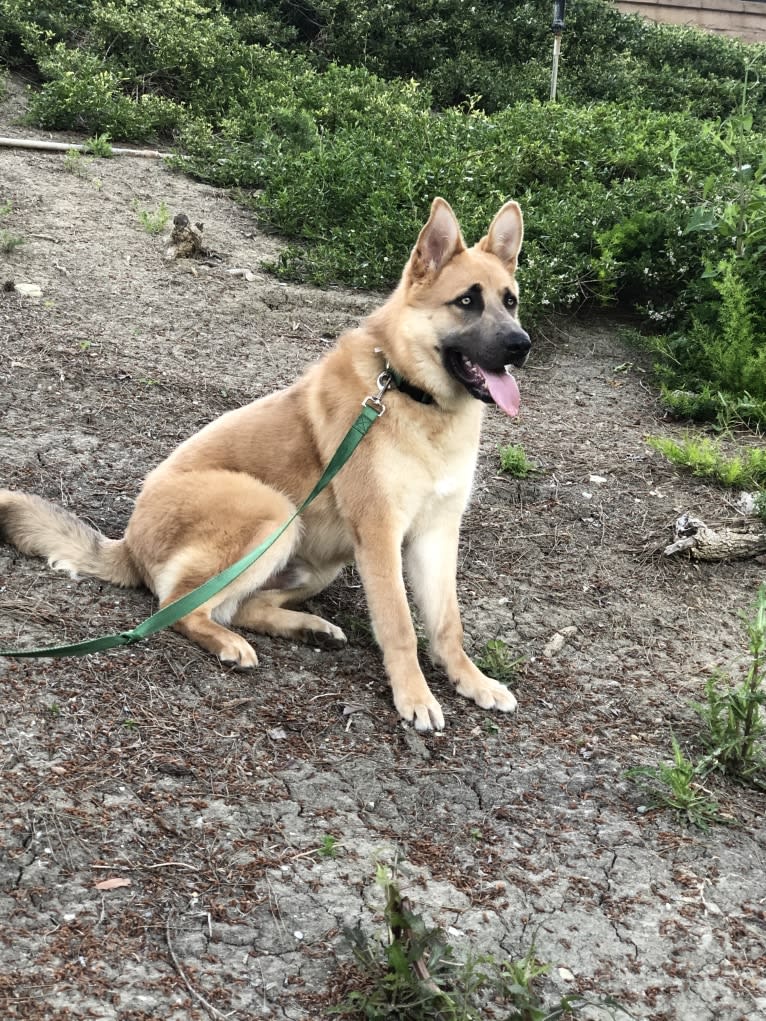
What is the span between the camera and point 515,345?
12.5ft

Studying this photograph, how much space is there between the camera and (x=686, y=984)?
259 centimetres

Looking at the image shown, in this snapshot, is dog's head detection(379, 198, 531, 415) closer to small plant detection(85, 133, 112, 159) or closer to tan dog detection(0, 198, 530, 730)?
tan dog detection(0, 198, 530, 730)

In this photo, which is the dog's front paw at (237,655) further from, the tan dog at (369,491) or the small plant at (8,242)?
the small plant at (8,242)

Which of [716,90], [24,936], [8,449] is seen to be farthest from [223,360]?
[716,90]

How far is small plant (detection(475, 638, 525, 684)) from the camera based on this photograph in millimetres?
4070

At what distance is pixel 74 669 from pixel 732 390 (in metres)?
4.75

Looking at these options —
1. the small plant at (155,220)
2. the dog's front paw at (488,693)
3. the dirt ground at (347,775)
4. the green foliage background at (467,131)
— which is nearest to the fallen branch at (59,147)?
the green foliage background at (467,131)

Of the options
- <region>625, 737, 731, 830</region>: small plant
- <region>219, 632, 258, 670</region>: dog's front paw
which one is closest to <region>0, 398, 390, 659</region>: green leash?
<region>219, 632, 258, 670</region>: dog's front paw

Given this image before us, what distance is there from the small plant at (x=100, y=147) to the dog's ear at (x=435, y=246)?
21.5 feet

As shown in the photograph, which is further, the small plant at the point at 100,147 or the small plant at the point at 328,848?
the small plant at the point at 100,147

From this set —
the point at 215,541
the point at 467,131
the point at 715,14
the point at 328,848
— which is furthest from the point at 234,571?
the point at 715,14

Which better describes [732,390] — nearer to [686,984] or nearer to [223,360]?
[223,360]

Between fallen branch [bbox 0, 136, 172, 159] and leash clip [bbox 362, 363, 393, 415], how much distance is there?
6490 mm

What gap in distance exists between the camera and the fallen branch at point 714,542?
16.5ft
